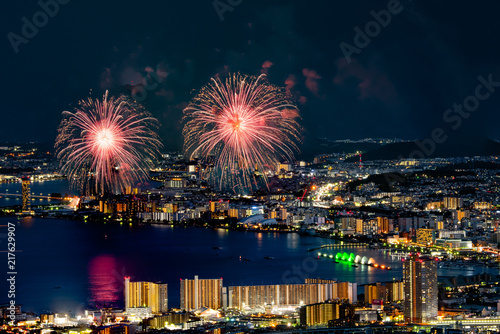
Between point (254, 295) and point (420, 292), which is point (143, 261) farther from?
point (420, 292)

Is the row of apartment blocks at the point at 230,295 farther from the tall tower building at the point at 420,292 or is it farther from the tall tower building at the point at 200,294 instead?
the tall tower building at the point at 420,292

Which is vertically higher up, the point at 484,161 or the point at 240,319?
the point at 484,161

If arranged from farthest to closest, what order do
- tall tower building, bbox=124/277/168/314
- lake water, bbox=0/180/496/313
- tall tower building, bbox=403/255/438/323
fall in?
lake water, bbox=0/180/496/313 → tall tower building, bbox=124/277/168/314 → tall tower building, bbox=403/255/438/323

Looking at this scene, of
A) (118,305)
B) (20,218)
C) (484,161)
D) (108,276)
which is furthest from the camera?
(484,161)

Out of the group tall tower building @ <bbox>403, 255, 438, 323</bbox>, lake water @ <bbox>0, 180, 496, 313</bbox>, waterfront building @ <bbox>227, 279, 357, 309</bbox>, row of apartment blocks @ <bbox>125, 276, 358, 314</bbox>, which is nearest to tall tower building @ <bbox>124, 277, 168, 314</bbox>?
row of apartment blocks @ <bbox>125, 276, 358, 314</bbox>

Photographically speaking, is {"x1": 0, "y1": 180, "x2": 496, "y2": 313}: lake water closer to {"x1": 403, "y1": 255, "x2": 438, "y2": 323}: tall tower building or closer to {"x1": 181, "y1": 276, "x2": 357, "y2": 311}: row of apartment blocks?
{"x1": 181, "y1": 276, "x2": 357, "y2": 311}: row of apartment blocks

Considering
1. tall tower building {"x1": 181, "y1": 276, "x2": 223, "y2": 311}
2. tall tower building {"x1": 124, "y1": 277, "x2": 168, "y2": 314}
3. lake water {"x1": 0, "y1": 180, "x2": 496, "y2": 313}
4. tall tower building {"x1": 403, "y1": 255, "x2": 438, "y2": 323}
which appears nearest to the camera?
tall tower building {"x1": 403, "y1": 255, "x2": 438, "y2": 323}

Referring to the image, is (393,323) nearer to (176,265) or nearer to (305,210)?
(176,265)

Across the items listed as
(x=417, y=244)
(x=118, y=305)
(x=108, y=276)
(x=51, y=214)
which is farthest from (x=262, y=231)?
(x=118, y=305)
